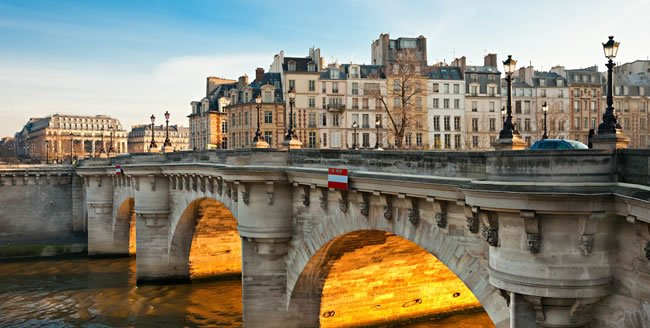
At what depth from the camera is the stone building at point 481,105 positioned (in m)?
69.1

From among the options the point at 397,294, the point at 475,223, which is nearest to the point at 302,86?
the point at 397,294

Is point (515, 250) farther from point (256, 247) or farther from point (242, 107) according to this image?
point (242, 107)

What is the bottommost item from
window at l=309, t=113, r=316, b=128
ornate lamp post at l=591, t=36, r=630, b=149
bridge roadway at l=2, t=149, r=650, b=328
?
bridge roadway at l=2, t=149, r=650, b=328

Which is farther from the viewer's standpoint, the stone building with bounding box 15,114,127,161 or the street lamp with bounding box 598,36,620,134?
the stone building with bounding box 15,114,127,161

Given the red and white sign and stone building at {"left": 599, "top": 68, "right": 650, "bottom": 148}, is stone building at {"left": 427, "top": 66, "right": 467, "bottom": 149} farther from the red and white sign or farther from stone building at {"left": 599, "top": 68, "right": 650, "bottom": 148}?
the red and white sign

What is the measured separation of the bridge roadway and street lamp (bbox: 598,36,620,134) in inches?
90.3

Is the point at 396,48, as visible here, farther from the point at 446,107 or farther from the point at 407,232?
the point at 407,232

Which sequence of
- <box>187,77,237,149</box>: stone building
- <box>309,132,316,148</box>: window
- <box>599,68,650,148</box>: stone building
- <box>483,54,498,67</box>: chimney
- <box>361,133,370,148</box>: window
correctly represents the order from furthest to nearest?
1. <box>187,77,237,149</box>: stone building
2. <box>483,54,498,67</box>: chimney
3. <box>361,133,370,148</box>: window
4. <box>309,132,316,148</box>: window
5. <box>599,68,650,148</box>: stone building

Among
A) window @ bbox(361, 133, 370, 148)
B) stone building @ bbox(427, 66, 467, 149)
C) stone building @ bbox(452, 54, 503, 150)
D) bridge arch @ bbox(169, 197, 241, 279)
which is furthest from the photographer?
stone building @ bbox(452, 54, 503, 150)

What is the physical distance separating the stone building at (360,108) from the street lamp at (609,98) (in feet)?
179

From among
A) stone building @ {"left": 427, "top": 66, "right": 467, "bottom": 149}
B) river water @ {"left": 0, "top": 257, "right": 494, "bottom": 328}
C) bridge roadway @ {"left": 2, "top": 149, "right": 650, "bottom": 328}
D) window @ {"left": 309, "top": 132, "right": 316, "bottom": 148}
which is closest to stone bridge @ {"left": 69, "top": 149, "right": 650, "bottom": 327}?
bridge roadway @ {"left": 2, "top": 149, "right": 650, "bottom": 328}

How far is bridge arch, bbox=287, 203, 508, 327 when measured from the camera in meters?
11.3

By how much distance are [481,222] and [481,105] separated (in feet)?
205

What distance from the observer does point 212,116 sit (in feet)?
248
